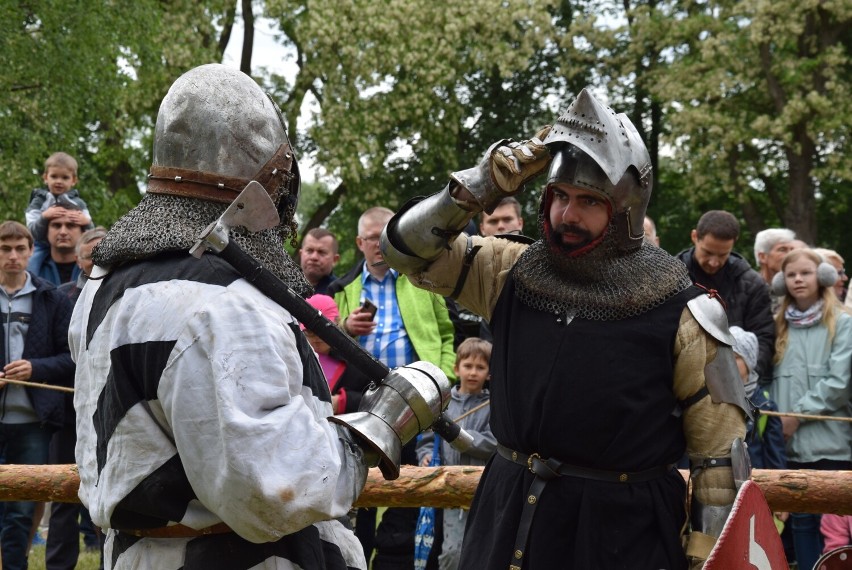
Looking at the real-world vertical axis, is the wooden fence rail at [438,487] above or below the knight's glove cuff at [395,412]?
below

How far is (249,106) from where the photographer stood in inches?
104

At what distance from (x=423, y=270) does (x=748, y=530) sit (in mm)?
1263

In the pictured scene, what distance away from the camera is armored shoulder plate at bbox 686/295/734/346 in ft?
10.7

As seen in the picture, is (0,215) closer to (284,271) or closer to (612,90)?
(284,271)

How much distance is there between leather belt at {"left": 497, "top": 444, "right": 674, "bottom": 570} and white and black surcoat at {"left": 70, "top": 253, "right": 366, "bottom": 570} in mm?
829

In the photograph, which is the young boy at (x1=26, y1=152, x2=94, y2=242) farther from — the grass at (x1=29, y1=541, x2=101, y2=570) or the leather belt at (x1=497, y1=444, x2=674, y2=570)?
the leather belt at (x1=497, y1=444, x2=674, y2=570)

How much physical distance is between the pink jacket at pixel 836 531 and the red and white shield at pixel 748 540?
9.40 ft

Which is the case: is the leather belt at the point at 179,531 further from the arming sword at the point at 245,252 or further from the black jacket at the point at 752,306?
the black jacket at the point at 752,306

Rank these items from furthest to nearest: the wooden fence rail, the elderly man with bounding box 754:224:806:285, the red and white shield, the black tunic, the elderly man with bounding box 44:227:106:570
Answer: the elderly man with bounding box 754:224:806:285 → the elderly man with bounding box 44:227:106:570 → the wooden fence rail → the black tunic → the red and white shield

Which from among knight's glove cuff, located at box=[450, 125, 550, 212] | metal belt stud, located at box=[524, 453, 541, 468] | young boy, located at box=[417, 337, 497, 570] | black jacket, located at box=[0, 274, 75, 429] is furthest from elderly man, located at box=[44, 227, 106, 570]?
metal belt stud, located at box=[524, 453, 541, 468]

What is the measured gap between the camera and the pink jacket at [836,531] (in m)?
5.84

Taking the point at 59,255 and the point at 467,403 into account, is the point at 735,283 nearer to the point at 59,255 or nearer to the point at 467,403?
the point at 467,403

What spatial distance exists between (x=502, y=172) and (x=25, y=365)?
12.3 ft

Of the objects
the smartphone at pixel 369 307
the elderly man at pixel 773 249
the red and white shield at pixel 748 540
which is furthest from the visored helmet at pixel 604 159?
the elderly man at pixel 773 249
